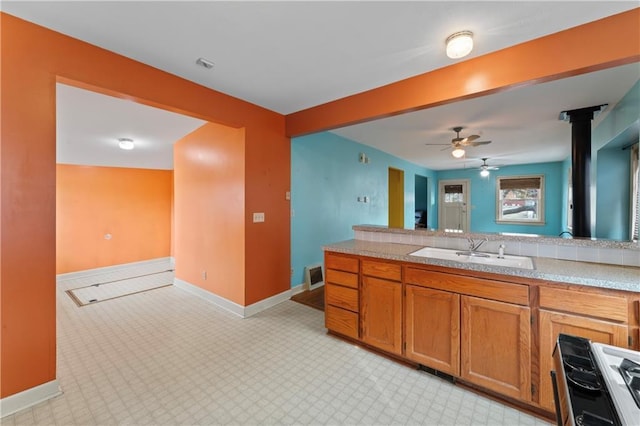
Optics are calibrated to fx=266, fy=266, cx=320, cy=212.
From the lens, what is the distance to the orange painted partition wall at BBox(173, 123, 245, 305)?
319 cm

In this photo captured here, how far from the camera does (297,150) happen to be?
3865 mm

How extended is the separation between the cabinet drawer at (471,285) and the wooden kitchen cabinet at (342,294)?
1.72 ft

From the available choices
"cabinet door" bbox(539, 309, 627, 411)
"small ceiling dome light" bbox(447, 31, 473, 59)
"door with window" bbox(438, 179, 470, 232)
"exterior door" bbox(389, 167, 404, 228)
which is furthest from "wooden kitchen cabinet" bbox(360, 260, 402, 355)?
"door with window" bbox(438, 179, 470, 232)

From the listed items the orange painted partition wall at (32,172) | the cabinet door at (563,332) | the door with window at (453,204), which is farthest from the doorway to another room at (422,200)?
the orange painted partition wall at (32,172)

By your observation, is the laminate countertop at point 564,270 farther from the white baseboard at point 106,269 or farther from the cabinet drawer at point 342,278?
the white baseboard at point 106,269

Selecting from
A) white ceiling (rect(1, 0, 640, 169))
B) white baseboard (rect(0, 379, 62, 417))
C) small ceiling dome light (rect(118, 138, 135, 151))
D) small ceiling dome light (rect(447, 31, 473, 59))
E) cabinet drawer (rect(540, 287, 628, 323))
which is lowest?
white baseboard (rect(0, 379, 62, 417))

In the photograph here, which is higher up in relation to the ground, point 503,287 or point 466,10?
point 466,10

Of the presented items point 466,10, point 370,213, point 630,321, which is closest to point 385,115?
point 466,10

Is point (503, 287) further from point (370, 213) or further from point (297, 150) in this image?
point (370, 213)

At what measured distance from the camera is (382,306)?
2.24 meters

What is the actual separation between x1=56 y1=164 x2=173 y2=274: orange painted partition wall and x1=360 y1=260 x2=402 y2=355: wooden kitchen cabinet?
18.2ft

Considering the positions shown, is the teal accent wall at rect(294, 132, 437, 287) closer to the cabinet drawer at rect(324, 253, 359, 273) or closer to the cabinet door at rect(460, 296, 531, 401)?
the cabinet drawer at rect(324, 253, 359, 273)

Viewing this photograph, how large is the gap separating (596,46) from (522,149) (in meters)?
4.60

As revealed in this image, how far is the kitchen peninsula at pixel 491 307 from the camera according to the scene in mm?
1479
